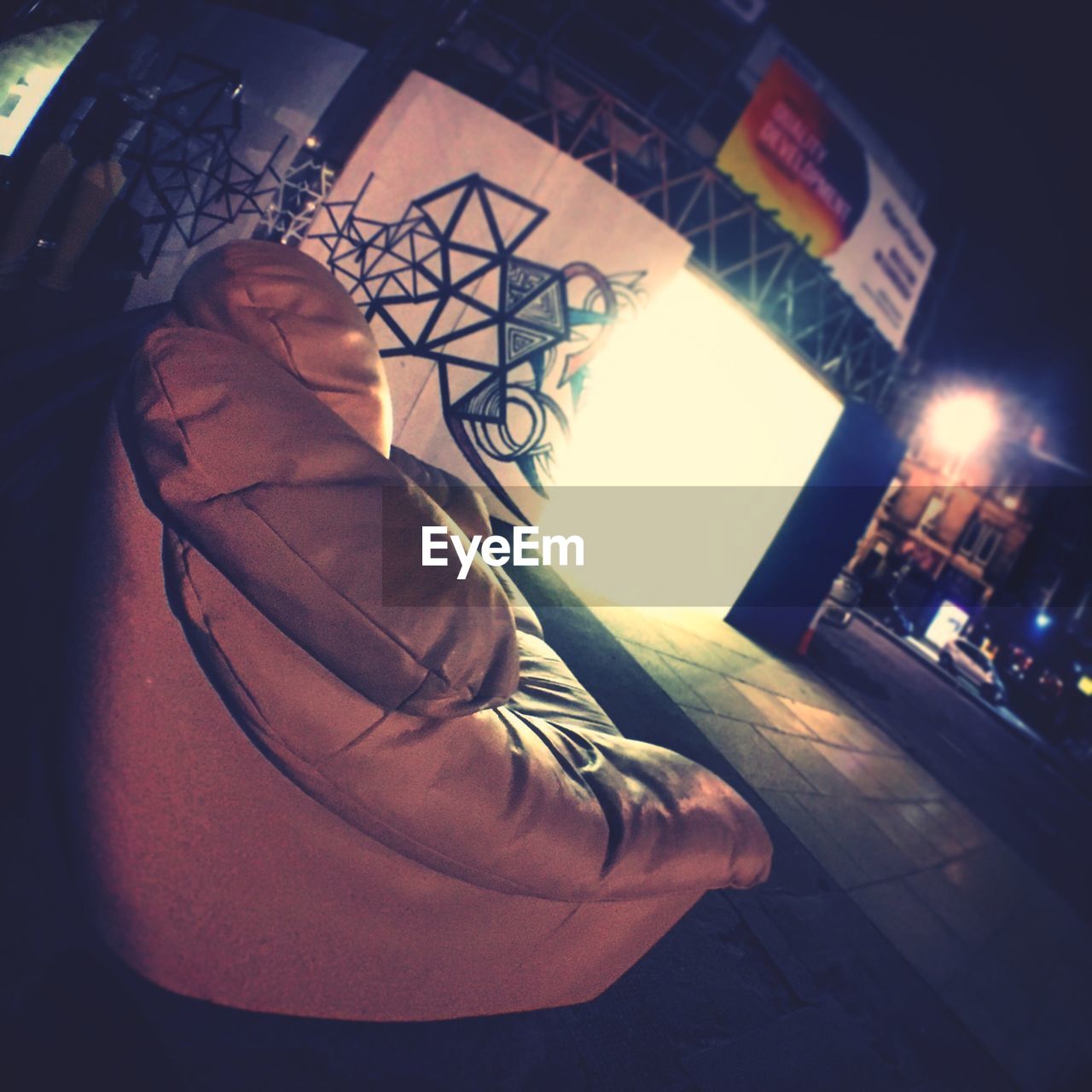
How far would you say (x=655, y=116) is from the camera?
14.8 feet

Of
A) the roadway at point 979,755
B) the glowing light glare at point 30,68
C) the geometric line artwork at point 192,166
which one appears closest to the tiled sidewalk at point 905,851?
the roadway at point 979,755

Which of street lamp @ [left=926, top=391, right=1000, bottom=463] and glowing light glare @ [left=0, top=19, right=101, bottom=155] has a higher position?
street lamp @ [left=926, top=391, right=1000, bottom=463]

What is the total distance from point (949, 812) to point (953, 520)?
1045 inches

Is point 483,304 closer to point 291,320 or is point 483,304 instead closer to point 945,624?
point 291,320

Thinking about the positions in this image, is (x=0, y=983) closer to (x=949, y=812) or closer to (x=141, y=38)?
(x=141, y=38)

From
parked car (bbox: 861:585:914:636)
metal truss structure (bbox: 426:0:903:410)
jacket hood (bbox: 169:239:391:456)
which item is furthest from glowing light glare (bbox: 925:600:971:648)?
jacket hood (bbox: 169:239:391:456)

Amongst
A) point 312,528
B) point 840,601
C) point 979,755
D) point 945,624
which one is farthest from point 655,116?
point 945,624

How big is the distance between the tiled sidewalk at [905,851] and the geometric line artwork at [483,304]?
190 cm

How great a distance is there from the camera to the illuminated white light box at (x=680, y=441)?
213 inches

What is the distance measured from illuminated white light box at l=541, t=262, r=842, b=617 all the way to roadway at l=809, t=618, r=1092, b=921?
2928mm

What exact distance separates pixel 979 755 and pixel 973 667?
7624 mm

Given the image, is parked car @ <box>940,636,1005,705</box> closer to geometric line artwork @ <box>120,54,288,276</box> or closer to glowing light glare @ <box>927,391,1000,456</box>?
glowing light glare @ <box>927,391,1000,456</box>

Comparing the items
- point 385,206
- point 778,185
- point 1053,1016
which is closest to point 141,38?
point 385,206

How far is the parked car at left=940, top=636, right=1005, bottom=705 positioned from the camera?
13227mm
